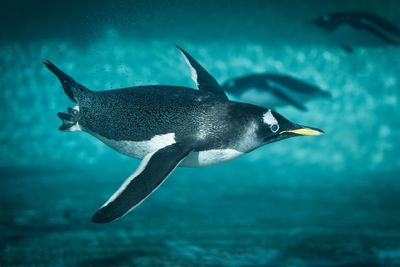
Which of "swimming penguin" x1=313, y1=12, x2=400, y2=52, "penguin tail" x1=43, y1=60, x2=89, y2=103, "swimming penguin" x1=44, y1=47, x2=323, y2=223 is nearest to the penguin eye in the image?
"swimming penguin" x1=44, y1=47, x2=323, y2=223

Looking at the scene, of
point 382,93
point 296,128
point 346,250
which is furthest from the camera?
point 382,93

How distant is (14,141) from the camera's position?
8.23 m

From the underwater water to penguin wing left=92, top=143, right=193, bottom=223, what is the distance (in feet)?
2.98

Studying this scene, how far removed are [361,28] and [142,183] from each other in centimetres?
388

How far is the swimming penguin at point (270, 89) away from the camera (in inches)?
145

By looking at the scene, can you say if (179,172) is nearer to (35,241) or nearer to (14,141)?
(35,241)

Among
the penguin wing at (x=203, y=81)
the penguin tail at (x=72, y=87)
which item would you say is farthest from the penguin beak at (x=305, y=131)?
the penguin tail at (x=72, y=87)

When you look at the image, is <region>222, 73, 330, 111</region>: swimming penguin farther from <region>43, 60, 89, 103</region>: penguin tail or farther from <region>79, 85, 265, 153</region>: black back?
<region>43, 60, 89, 103</region>: penguin tail

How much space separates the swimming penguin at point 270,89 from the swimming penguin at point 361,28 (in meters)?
1.04

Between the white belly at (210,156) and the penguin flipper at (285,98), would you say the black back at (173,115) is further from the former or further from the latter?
the penguin flipper at (285,98)

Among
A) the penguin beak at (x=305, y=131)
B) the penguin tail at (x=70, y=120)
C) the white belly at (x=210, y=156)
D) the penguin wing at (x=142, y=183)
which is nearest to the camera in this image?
the penguin wing at (x=142, y=183)

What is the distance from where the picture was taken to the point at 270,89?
3658 millimetres

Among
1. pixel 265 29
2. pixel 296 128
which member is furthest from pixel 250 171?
pixel 296 128

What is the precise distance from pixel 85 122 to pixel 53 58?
50.8 inches
